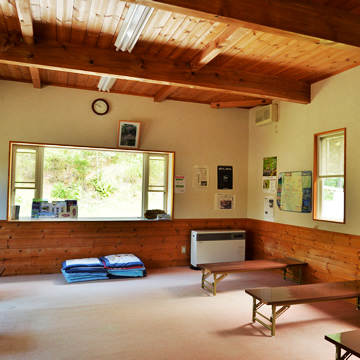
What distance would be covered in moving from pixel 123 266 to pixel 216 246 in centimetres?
162

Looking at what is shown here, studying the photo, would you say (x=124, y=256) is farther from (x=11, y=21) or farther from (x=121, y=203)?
(x=11, y=21)

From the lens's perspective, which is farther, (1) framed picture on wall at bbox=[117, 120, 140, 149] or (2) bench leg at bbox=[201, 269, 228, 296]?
(1) framed picture on wall at bbox=[117, 120, 140, 149]

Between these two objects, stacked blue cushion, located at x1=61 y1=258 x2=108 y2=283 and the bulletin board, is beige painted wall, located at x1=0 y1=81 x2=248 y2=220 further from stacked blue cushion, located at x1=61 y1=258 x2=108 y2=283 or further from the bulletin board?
stacked blue cushion, located at x1=61 y1=258 x2=108 y2=283

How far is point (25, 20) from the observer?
299 centimetres

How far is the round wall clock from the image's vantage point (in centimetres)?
525

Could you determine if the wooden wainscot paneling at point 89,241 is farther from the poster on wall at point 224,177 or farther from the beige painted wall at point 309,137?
the beige painted wall at point 309,137

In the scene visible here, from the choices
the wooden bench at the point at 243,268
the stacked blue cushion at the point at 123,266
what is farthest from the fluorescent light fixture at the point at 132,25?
the stacked blue cushion at the point at 123,266

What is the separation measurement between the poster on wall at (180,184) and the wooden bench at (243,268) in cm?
158

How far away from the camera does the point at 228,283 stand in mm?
4727

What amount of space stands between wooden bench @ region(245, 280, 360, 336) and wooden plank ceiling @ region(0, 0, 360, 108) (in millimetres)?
A: 2336

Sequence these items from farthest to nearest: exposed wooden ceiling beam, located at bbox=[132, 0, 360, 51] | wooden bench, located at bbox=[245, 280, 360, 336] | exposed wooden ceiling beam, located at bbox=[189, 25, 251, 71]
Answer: exposed wooden ceiling beam, located at bbox=[189, 25, 251, 71] → wooden bench, located at bbox=[245, 280, 360, 336] → exposed wooden ceiling beam, located at bbox=[132, 0, 360, 51]

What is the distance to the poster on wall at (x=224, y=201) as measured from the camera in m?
5.96

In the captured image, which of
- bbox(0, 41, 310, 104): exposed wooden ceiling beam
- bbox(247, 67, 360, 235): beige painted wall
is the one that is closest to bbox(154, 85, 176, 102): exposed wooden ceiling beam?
bbox(0, 41, 310, 104): exposed wooden ceiling beam

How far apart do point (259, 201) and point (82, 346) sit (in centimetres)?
393
